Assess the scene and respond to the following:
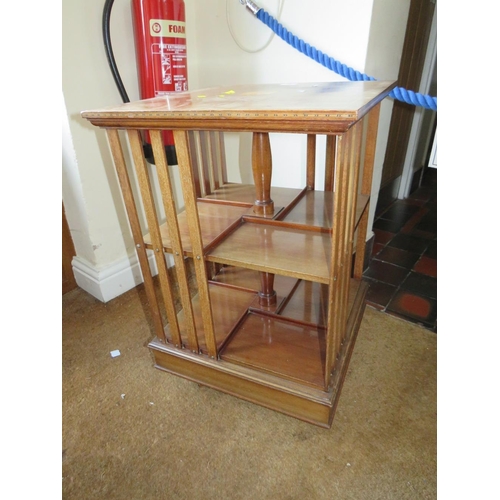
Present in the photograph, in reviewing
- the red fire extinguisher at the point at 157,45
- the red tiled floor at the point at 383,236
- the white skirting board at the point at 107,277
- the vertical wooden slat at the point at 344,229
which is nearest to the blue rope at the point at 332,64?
the red fire extinguisher at the point at 157,45

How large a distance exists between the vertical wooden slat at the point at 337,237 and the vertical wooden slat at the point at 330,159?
49 centimetres

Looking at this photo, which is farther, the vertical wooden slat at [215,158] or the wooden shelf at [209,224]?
the vertical wooden slat at [215,158]

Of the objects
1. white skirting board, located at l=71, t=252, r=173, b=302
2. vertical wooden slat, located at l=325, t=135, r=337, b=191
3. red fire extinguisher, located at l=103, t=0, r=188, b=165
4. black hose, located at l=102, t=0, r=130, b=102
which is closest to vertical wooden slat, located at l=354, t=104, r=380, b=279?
vertical wooden slat, located at l=325, t=135, r=337, b=191

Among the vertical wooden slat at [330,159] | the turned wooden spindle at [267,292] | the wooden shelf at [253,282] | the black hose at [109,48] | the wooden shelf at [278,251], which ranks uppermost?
the black hose at [109,48]

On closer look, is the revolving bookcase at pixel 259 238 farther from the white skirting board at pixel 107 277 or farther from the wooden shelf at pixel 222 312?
the white skirting board at pixel 107 277

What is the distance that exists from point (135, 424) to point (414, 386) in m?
0.88

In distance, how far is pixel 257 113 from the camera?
2.33 feet

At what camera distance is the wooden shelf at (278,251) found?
35.6 inches

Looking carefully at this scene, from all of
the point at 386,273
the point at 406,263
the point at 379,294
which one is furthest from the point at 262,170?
the point at 406,263

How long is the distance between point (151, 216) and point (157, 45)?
71 centimetres

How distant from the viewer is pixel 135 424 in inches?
42.4

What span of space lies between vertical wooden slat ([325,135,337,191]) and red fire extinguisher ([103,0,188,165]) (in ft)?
1.99

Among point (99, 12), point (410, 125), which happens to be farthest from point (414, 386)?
point (410, 125)

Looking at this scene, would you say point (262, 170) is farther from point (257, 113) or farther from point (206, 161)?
point (257, 113)
